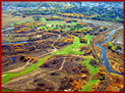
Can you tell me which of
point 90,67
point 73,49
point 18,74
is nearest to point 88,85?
point 90,67

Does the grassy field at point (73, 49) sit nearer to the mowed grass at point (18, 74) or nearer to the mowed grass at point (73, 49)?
the mowed grass at point (73, 49)

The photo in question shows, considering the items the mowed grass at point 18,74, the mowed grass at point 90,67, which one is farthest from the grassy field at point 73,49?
the mowed grass at point 18,74

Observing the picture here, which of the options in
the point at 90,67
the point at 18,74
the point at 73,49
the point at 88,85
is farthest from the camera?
the point at 73,49

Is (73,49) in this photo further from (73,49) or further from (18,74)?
(18,74)

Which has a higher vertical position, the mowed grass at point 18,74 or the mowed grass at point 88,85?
the mowed grass at point 18,74

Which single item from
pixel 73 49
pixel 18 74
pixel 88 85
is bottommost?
pixel 88 85

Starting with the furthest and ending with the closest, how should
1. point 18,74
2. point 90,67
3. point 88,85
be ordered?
point 90,67
point 18,74
point 88,85

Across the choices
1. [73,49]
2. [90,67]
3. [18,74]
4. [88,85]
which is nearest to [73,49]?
[73,49]

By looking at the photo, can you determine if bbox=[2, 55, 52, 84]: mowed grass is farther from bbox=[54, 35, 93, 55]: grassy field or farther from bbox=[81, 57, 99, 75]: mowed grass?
bbox=[81, 57, 99, 75]: mowed grass

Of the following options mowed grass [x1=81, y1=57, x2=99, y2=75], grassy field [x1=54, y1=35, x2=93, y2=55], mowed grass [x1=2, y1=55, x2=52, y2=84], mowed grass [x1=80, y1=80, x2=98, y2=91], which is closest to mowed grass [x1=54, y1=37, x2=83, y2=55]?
grassy field [x1=54, y1=35, x2=93, y2=55]

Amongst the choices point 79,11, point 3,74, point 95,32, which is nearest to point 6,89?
point 3,74

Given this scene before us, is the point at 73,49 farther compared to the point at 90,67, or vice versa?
the point at 73,49

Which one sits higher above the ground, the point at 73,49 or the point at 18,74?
the point at 73,49

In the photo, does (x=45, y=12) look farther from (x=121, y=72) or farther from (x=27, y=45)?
(x=121, y=72)
